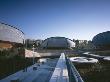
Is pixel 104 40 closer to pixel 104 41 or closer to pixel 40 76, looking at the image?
pixel 104 41

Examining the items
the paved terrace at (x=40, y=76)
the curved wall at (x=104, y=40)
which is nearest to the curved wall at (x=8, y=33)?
the paved terrace at (x=40, y=76)

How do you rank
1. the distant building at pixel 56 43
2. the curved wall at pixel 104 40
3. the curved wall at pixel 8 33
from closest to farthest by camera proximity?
the curved wall at pixel 8 33
the curved wall at pixel 104 40
the distant building at pixel 56 43

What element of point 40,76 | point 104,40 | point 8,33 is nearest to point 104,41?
point 104,40

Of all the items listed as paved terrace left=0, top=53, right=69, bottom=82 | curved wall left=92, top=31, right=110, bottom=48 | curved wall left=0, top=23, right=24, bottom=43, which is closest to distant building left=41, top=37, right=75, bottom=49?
curved wall left=92, top=31, right=110, bottom=48

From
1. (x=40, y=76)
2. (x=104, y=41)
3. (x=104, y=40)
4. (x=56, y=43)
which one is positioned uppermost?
(x=104, y=40)

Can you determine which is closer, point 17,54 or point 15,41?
point 17,54

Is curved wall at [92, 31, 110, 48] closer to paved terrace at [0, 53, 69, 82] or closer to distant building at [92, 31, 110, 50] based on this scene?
distant building at [92, 31, 110, 50]

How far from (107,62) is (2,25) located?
1246 inches

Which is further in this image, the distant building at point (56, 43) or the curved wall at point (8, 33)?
the distant building at point (56, 43)

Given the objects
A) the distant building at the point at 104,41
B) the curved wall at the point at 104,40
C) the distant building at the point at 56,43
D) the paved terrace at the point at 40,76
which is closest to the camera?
the paved terrace at the point at 40,76

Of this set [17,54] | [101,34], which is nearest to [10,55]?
[17,54]

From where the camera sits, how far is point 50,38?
121m

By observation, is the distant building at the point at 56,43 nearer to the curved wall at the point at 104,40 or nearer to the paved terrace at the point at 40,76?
the curved wall at the point at 104,40

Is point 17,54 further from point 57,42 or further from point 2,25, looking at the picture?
point 57,42
